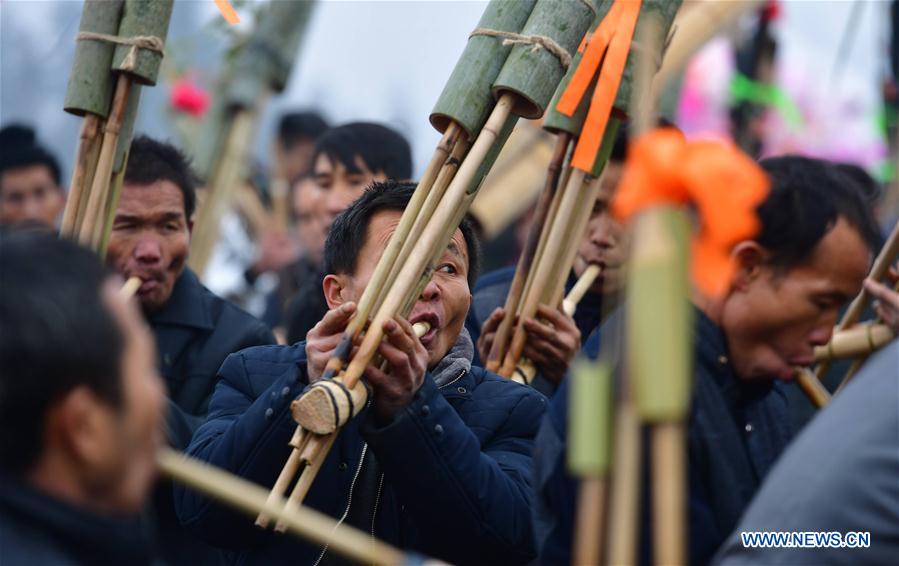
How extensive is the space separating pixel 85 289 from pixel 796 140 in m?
10.0

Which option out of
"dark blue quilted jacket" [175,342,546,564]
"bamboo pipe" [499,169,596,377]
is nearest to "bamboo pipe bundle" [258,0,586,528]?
"dark blue quilted jacket" [175,342,546,564]

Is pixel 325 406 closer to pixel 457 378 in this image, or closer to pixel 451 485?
pixel 451 485

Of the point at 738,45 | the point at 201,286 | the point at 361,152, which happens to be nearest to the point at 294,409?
the point at 201,286

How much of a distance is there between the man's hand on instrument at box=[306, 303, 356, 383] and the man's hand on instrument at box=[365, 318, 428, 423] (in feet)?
0.33

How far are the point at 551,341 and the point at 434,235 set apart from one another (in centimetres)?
86

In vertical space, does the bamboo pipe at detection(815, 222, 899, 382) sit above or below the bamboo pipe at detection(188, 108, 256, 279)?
above

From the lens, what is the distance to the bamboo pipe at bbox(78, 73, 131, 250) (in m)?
3.31

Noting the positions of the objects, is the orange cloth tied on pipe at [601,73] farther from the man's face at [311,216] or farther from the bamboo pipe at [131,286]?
the man's face at [311,216]

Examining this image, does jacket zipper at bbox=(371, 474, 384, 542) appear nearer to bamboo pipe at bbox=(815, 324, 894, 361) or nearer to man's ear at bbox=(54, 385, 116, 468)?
man's ear at bbox=(54, 385, 116, 468)

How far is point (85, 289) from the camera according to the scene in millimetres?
1744

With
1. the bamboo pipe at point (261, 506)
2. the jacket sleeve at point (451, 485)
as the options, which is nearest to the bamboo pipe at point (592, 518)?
the bamboo pipe at point (261, 506)

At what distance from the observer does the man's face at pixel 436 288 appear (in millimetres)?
3012

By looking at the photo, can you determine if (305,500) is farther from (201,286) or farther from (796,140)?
(796,140)

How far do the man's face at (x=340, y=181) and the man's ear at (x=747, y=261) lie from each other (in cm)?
252
